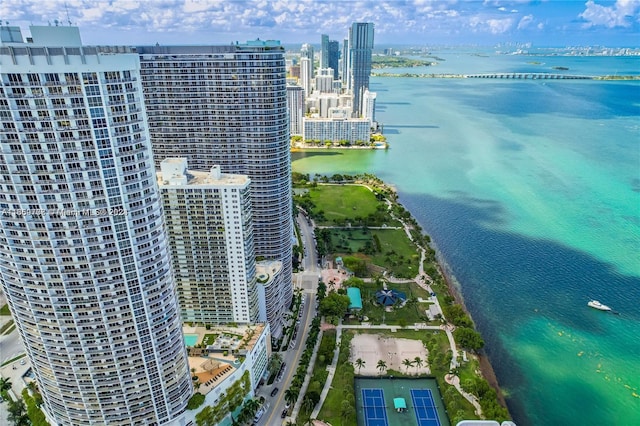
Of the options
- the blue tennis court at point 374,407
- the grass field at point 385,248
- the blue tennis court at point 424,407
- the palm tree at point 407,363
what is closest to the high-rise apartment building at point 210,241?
the blue tennis court at point 374,407

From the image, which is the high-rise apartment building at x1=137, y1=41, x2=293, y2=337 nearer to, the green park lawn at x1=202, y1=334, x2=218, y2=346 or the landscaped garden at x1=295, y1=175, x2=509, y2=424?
the green park lawn at x1=202, y1=334, x2=218, y2=346

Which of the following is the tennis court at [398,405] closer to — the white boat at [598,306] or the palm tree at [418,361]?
the palm tree at [418,361]

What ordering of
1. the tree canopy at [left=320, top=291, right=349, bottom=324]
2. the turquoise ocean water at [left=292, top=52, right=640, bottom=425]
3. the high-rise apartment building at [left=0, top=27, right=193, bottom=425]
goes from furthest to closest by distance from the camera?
the tree canopy at [left=320, top=291, right=349, bottom=324], the turquoise ocean water at [left=292, top=52, right=640, bottom=425], the high-rise apartment building at [left=0, top=27, right=193, bottom=425]

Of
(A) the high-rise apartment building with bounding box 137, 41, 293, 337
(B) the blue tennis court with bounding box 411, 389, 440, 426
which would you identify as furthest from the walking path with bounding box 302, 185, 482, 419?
(A) the high-rise apartment building with bounding box 137, 41, 293, 337

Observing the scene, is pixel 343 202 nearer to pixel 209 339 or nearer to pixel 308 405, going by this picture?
pixel 209 339

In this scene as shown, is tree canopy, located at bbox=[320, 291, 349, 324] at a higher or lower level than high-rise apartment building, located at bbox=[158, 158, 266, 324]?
lower

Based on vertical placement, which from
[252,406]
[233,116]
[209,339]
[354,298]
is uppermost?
[233,116]

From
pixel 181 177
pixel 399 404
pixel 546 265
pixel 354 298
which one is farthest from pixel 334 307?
pixel 546 265
